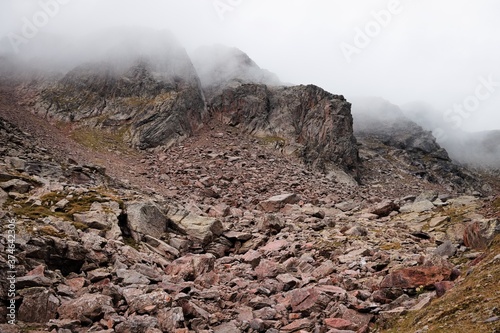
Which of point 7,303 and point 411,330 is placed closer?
point 411,330

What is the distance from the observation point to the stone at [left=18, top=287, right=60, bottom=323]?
11123 mm

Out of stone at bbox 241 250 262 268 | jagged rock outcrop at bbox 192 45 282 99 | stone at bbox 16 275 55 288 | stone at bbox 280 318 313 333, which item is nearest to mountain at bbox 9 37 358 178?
jagged rock outcrop at bbox 192 45 282 99

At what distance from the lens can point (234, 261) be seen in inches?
826

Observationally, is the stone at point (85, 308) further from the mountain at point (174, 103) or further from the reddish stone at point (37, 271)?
the mountain at point (174, 103)

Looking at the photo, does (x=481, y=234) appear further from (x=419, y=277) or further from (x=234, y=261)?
(x=234, y=261)

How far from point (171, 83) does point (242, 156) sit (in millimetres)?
24631

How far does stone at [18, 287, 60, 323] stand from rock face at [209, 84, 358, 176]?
56331 mm

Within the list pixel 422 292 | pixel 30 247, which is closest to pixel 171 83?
pixel 30 247

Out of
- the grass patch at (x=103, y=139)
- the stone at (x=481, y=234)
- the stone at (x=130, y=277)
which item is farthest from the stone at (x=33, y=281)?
the grass patch at (x=103, y=139)

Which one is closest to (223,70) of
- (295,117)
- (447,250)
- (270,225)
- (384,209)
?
(295,117)

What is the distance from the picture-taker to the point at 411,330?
904 cm

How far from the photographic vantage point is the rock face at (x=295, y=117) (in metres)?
69.5

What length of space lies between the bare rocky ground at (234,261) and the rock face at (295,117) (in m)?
30.4

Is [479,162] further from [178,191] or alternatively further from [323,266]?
[323,266]
